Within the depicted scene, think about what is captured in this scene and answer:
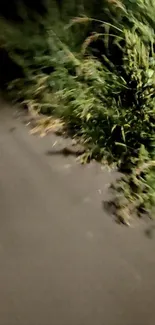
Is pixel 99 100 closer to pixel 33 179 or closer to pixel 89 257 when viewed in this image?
pixel 33 179

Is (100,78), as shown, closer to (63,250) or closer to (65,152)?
(65,152)

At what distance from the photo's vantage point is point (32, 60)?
1.57 meters

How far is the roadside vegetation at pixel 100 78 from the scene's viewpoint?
1402 millimetres

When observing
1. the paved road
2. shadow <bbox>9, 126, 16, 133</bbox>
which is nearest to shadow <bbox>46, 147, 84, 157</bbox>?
the paved road

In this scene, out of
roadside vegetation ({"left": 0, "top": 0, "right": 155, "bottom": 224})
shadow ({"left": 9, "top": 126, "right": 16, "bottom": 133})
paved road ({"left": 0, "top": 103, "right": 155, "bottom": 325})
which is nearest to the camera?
paved road ({"left": 0, "top": 103, "right": 155, "bottom": 325})

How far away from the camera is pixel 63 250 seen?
1237 millimetres

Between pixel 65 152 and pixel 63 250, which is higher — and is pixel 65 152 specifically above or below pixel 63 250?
above

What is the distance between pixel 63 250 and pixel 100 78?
20.5 inches

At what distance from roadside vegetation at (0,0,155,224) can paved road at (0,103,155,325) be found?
0.07 metres

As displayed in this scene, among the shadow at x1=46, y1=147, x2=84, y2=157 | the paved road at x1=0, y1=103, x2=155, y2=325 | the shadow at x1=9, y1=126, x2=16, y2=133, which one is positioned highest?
the shadow at x1=9, y1=126, x2=16, y2=133

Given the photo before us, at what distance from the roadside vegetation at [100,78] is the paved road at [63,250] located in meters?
0.07

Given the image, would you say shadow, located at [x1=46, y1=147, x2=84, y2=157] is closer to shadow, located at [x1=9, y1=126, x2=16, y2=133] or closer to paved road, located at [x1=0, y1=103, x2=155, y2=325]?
paved road, located at [x1=0, y1=103, x2=155, y2=325]

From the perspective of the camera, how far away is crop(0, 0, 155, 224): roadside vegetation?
140 cm

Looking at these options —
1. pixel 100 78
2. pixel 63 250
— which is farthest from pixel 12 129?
pixel 63 250
